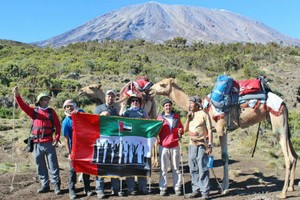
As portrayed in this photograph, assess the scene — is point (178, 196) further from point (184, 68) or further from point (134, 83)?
point (184, 68)

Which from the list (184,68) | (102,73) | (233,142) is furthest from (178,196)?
(184,68)

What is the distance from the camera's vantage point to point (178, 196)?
28.2 ft

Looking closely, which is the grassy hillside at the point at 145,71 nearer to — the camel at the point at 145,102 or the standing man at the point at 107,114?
the camel at the point at 145,102

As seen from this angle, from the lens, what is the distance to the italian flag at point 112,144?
8453 mm

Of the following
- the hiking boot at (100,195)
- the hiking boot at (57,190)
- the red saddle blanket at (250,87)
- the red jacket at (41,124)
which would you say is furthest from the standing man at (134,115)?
the red saddle blanket at (250,87)

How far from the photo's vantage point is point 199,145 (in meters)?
8.37

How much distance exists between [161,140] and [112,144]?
1.02 meters

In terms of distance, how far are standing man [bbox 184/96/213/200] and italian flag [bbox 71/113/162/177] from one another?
76cm

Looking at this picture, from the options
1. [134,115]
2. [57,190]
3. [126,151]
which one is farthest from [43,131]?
[134,115]

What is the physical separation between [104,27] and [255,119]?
185 metres

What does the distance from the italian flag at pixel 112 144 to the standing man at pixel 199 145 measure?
76 centimetres

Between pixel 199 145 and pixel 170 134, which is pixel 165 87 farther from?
pixel 199 145

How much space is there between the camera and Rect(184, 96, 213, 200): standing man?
8.28 meters

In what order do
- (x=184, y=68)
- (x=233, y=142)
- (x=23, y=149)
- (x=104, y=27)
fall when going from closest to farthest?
(x=23, y=149)
(x=233, y=142)
(x=184, y=68)
(x=104, y=27)
